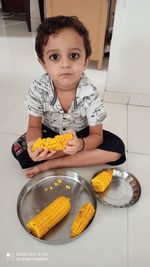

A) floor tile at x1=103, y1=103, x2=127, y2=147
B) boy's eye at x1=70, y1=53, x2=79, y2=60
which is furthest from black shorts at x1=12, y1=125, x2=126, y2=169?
boy's eye at x1=70, y1=53, x2=79, y2=60

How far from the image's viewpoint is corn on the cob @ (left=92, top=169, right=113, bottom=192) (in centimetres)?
79

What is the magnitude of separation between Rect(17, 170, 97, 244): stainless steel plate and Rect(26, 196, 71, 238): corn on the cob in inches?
1.1

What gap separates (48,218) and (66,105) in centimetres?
36

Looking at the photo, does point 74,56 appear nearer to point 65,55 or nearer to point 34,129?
point 65,55

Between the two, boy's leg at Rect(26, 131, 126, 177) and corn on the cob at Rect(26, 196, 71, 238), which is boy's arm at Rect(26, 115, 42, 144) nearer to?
boy's leg at Rect(26, 131, 126, 177)

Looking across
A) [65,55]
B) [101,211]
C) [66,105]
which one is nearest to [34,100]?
[66,105]

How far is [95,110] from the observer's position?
0.76m

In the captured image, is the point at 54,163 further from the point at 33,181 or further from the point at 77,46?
the point at 77,46

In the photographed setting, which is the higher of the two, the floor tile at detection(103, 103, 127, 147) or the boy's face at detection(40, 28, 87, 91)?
the boy's face at detection(40, 28, 87, 91)

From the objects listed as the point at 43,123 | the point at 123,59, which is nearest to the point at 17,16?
the point at 123,59

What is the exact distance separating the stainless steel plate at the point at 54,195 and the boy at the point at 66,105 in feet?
0.15

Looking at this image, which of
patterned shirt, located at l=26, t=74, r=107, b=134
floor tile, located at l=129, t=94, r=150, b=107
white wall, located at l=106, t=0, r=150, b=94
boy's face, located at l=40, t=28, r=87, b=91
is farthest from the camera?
floor tile, located at l=129, t=94, r=150, b=107

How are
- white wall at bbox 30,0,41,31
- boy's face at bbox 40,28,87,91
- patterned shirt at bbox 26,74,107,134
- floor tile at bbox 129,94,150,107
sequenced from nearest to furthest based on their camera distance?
boy's face at bbox 40,28,87,91
patterned shirt at bbox 26,74,107,134
floor tile at bbox 129,94,150,107
white wall at bbox 30,0,41,31

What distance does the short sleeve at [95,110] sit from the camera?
756 millimetres
